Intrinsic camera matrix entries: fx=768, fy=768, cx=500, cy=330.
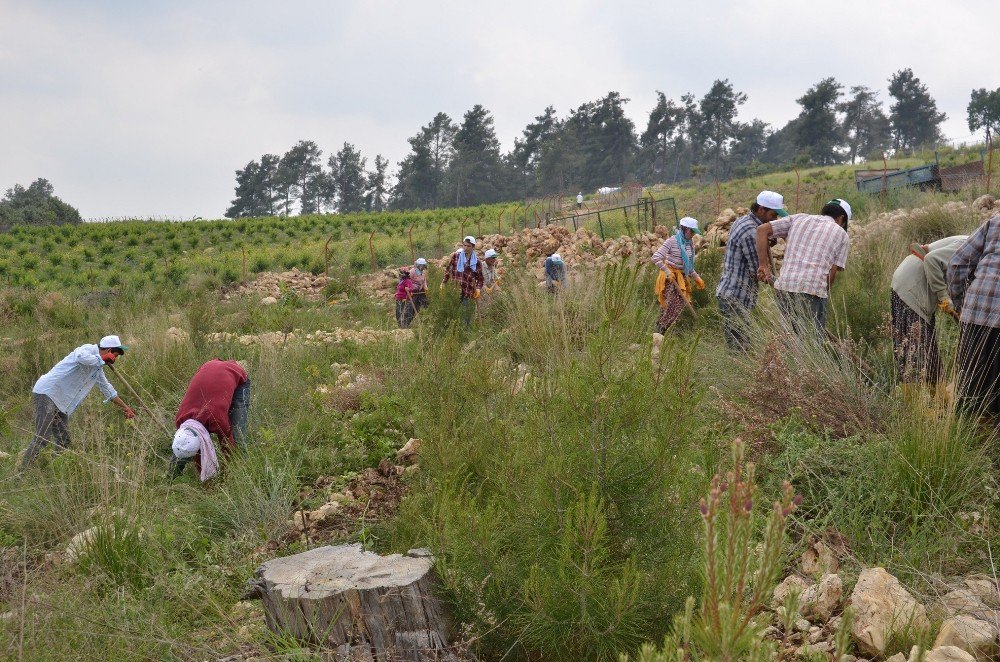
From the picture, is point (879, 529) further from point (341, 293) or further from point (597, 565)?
point (341, 293)

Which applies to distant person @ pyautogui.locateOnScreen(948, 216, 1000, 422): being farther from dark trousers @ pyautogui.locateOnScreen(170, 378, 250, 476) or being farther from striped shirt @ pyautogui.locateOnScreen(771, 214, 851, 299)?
dark trousers @ pyautogui.locateOnScreen(170, 378, 250, 476)

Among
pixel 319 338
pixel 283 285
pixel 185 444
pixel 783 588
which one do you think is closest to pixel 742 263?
pixel 783 588

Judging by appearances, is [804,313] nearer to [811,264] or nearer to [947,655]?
[811,264]

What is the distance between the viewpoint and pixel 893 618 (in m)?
2.62

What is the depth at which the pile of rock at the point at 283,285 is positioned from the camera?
1823cm

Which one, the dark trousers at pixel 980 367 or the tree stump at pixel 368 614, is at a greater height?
the dark trousers at pixel 980 367

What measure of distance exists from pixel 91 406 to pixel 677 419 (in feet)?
22.0

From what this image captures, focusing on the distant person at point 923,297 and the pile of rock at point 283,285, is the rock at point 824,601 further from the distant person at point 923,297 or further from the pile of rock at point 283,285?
the pile of rock at point 283,285

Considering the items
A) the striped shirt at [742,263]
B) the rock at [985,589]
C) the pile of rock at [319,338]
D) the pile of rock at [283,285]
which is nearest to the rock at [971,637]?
the rock at [985,589]

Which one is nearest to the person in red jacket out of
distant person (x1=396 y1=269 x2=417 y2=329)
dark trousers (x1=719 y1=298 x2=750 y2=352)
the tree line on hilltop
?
dark trousers (x1=719 y1=298 x2=750 y2=352)

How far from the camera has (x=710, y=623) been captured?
1.41 meters

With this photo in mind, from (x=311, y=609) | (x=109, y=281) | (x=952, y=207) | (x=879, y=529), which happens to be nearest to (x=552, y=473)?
(x=311, y=609)

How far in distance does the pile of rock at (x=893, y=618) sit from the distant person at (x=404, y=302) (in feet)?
28.7

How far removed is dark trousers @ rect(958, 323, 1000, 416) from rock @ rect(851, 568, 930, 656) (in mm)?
1408
